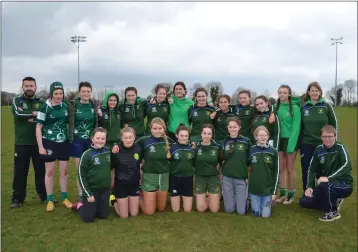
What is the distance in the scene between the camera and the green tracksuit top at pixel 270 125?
6.59 meters

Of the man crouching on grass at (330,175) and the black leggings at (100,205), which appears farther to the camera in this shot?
the man crouching on grass at (330,175)

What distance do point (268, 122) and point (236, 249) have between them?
2.67 metres

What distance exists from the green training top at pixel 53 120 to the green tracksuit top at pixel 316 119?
4252 mm

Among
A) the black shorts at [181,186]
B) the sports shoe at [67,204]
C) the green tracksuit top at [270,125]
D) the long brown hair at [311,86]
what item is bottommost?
the sports shoe at [67,204]

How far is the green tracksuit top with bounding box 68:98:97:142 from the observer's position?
6.23m

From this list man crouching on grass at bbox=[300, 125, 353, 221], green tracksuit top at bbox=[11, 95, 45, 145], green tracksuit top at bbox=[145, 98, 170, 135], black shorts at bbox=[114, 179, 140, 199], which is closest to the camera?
man crouching on grass at bbox=[300, 125, 353, 221]

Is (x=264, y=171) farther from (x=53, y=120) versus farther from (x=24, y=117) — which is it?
(x=24, y=117)

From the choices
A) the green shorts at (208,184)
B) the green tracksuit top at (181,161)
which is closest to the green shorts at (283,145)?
the green shorts at (208,184)

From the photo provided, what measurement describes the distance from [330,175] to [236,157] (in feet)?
5.05

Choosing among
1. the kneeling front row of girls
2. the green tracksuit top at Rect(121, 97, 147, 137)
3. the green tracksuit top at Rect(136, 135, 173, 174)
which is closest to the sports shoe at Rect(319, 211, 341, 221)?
the kneeling front row of girls

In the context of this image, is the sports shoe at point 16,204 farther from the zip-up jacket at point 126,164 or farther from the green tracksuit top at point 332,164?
the green tracksuit top at point 332,164

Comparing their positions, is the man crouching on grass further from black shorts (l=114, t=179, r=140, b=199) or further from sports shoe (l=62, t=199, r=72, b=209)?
sports shoe (l=62, t=199, r=72, b=209)

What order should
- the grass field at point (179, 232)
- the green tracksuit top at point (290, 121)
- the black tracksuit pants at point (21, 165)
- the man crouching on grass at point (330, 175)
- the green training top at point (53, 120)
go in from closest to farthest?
1. the grass field at point (179, 232)
2. the man crouching on grass at point (330, 175)
3. the green training top at point (53, 120)
4. the black tracksuit pants at point (21, 165)
5. the green tracksuit top at point (290, 121)

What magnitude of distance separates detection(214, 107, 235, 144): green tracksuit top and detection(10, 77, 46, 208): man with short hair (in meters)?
3.23
